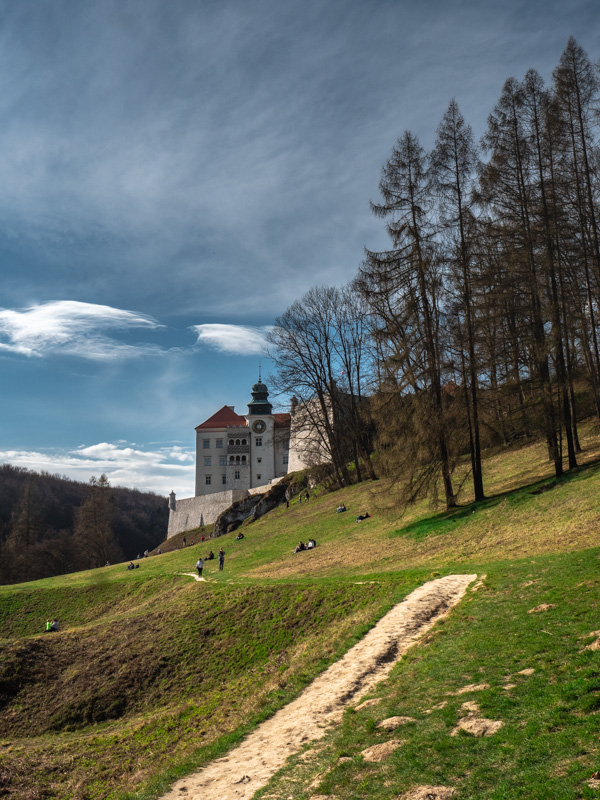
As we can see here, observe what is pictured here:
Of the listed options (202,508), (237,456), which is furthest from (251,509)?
(237,456)

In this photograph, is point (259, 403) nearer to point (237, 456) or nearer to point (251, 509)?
point (237, 456)

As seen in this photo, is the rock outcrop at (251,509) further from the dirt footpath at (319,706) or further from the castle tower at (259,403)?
the dirt footpath at (319,706)

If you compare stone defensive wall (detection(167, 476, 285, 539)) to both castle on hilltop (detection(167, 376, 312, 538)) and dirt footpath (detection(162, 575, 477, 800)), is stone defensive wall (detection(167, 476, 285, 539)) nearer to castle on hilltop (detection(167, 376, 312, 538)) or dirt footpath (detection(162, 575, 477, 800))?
castle on hilltop (detection(167, 376, 312, 538))

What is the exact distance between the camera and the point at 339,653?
555 inches

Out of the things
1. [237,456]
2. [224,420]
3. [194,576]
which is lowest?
[194,576]

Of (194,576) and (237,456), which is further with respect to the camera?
(237,456)

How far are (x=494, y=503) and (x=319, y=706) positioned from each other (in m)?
17.0

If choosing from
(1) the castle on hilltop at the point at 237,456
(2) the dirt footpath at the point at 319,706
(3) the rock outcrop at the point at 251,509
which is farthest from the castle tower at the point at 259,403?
(2) the dirt footpath at the point at 319,706

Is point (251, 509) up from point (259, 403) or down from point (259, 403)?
down

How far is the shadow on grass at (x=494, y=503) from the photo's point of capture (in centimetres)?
2456

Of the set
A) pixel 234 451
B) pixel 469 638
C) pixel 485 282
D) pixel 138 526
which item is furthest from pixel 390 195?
pixel 138 526

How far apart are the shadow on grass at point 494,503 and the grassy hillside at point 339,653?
130 mm

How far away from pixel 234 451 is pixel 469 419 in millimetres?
60633

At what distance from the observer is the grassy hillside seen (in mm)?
7441
